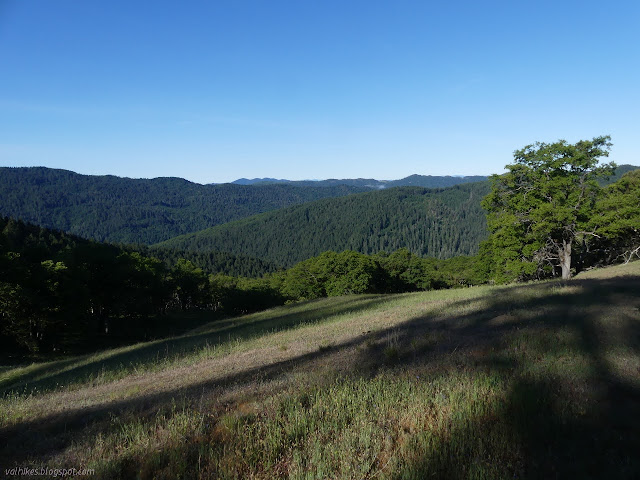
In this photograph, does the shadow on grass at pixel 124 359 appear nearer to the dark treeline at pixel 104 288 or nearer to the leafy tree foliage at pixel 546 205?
the dark treeline at pixel 104 288

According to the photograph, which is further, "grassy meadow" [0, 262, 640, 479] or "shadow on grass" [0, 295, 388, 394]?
"shadow on grass" [0, 295, 388, 394]

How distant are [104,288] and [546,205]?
51.4 meters

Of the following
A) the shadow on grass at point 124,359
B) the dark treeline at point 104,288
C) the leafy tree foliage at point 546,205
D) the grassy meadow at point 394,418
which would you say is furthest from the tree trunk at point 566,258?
the dark treeline at point 104,288

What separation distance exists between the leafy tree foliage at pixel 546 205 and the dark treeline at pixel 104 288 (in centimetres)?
4128

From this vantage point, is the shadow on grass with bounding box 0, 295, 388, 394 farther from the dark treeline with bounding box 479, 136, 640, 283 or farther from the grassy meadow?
the dark treeline with bounding box 479, 136, 640, 283

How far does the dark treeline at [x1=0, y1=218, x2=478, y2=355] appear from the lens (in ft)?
113

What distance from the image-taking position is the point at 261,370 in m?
9.59

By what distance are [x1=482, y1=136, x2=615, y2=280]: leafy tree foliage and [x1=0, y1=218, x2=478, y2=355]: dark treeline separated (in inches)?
1625

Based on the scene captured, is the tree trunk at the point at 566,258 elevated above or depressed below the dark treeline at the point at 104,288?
above

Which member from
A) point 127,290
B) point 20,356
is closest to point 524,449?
point 20,356

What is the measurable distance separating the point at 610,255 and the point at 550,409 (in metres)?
40.9

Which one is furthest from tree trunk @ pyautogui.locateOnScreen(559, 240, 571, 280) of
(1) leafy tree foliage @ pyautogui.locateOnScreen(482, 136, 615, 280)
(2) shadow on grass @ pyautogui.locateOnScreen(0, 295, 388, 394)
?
(2) shadow on grass @ pyautogui.locateOnScreen(0, 295, 388, 394)

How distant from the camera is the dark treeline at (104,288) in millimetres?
34344

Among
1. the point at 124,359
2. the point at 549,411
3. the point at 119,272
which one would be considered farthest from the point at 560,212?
the point at 119,272
